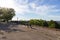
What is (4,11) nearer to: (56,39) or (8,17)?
(8,17)

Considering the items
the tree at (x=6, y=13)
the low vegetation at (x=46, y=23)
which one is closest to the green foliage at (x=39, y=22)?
the low vegetation at (x=46, y=23)

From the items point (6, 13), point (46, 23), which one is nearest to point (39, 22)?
point (46, 23)

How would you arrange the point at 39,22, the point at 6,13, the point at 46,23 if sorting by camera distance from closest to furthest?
the point at 46,23 < the point at 39,22 < the point at 6,13

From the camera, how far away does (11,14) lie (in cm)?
4691

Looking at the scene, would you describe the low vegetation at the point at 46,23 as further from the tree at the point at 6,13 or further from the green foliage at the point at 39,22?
the tree at the point at 6,13

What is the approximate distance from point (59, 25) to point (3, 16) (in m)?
19.0

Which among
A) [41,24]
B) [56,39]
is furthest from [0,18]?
[56,39]

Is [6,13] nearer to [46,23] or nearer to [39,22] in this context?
[39,22]

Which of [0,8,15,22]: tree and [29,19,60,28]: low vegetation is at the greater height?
[0,8,15,22]: tree

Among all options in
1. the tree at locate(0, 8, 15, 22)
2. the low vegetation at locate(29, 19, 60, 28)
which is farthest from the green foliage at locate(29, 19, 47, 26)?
the tree at locate(0, 8, 15, 22)

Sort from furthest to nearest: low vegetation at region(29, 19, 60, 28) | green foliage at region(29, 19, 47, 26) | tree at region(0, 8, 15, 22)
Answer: tree at region(0, 8, 15, 22) < green foliage at region(29, 19, 47, 26) < low vegetation at region(29, 19, 60, 28)

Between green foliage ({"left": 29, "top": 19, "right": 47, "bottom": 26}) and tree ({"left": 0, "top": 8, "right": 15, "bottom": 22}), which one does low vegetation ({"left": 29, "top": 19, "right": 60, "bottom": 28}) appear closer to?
green foliage ({"left": 29, "top": 19, "right": 47, "bottom": 26})

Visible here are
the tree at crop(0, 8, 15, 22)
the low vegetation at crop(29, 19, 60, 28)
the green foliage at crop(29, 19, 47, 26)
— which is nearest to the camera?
the low vegetation at crop(29, 19, 60, 28)

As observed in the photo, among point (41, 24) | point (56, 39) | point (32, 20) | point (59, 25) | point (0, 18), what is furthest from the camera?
point (0, 18)
